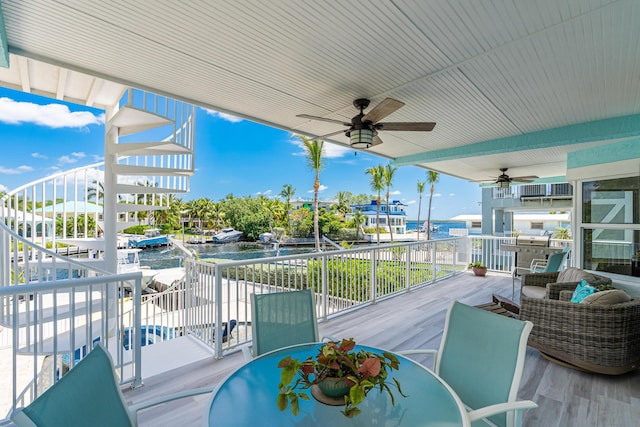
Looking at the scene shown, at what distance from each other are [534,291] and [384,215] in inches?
1096

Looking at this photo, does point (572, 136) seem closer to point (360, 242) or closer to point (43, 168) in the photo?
point (360, 242)

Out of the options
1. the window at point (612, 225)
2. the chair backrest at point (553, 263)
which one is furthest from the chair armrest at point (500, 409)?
the chair backrest at point (553, 263)

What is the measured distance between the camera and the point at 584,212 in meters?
4.41

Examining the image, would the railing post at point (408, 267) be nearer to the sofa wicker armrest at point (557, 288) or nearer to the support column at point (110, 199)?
the sofa wicker armrest at point (557, 288)

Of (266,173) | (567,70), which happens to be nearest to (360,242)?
(266,173)

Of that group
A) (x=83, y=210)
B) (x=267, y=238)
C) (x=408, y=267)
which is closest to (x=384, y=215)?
(x=267, y=238)

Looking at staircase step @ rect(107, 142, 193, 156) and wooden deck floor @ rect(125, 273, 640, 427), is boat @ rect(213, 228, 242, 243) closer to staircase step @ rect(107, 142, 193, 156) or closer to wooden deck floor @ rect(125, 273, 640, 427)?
staircase step @ rect(107, 142, 193, 156)

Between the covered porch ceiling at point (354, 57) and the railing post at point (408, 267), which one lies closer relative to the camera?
the covered porch ceiling at point (354, 57)

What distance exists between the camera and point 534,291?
3.81m

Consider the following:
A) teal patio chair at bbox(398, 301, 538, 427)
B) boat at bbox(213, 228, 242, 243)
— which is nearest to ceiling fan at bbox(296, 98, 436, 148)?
teal patio chair at bbox(398, 301, 538, 427)

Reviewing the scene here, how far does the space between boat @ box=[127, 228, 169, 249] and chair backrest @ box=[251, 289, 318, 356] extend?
24.0m

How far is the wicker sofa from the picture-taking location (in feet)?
8.29

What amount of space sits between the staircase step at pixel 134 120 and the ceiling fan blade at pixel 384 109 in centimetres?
252

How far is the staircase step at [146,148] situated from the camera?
12.8 ft
